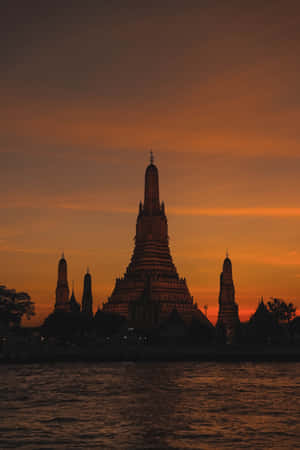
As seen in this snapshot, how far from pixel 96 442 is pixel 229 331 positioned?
151 m

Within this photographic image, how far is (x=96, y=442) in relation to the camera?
1458 inches

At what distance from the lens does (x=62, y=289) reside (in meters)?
195

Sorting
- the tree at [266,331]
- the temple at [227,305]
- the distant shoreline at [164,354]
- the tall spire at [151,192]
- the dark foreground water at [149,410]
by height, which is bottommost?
the dark foreground water at [149,410]

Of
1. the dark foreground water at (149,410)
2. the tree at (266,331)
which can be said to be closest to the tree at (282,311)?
the tree at (266,331)

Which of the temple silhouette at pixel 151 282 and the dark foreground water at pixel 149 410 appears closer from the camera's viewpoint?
the dark foreground water at pixel 149 410

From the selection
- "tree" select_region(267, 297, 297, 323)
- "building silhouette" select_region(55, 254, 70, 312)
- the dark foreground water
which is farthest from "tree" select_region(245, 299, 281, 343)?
"building silhouette" select_region(55, 254, 70, 312)

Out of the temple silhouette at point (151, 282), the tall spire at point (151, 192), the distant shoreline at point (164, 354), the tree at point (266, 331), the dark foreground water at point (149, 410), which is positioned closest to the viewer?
the dark foreground water at point (149, 410)

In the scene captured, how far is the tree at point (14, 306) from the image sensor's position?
11706 cm

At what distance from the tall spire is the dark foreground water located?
291 ft

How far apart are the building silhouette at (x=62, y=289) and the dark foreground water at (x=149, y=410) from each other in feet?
357

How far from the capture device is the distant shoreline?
369 ft

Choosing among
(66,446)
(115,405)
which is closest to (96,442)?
(66,446)

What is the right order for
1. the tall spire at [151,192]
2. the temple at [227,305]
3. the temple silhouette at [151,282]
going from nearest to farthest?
1. the temple silhouette at [151,282]
2. the tall spire at [151,192]
3. the temple at [227,305]

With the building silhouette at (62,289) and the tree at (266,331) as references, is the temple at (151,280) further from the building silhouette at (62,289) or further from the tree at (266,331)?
the building silhouette at (62,289)
